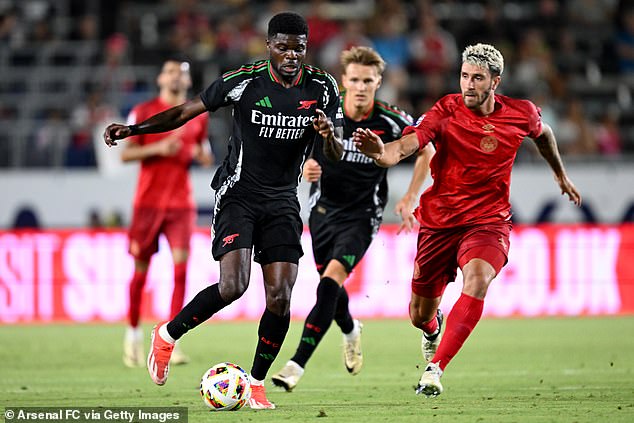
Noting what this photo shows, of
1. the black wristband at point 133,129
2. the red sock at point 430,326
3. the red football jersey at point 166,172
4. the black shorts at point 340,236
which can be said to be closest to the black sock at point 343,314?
the black shorts at point 340,236

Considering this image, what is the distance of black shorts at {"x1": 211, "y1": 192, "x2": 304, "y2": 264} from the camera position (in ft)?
24.1

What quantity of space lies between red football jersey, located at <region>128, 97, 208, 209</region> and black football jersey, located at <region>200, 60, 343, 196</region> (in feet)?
11.0

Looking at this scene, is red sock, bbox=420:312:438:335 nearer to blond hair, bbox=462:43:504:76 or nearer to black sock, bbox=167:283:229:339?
black sock, bbox=167:283:229:339

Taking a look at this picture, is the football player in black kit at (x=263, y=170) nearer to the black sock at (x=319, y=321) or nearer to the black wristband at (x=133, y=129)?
the black wristband at (x=133, y=129)

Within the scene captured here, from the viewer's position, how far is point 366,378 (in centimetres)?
933

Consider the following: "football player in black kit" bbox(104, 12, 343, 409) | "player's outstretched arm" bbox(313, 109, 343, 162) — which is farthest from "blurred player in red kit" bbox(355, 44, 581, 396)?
"football player in black kit" bbox(104, 12, 343, 409)

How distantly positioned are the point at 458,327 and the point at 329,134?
1511mm

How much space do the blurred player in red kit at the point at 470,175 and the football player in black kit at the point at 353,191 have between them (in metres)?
1.05

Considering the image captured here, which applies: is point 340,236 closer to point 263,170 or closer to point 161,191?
point 263,170

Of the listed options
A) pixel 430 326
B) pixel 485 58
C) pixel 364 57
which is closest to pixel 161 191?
pixel 364 57

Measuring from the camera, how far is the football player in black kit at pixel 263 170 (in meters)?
7.28

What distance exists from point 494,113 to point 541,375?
8.70 ft

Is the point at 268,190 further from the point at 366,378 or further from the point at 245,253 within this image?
the point at 366,378

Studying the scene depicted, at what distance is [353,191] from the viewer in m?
9.35
